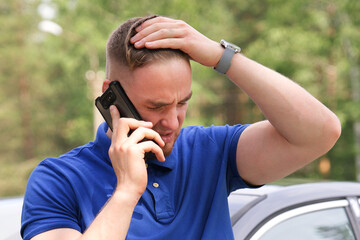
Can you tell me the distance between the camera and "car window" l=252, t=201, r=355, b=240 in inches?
97.7

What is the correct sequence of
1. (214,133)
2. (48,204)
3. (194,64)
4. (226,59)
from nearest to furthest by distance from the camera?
(48,204), (226,59), (214,133), (194,64)

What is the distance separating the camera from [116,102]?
192cm

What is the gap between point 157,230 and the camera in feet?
5.82

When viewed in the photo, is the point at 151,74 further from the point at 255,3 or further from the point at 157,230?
the point at 255,3

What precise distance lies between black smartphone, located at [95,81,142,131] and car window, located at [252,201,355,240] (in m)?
0.94

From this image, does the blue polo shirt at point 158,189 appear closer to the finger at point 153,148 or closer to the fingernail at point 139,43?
the finger at point 153,148

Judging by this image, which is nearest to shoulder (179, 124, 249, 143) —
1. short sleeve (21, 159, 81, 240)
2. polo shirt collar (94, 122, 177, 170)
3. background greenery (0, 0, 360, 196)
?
polo shirt collar (94, 122, 177, 170)

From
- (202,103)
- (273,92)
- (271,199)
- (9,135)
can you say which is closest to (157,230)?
(273,92)

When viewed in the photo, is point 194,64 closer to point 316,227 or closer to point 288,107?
point 316,227

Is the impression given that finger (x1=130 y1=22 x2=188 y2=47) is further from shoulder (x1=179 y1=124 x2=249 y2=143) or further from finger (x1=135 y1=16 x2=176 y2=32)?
shoulder (x1=179 y1=124 x2=249 y2=143)

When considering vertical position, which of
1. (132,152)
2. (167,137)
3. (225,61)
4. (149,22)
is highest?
(149,22)

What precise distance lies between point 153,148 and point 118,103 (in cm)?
A: 28

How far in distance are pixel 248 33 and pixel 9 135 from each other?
13786mm

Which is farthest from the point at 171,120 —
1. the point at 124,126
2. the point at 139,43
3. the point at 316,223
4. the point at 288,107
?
the point at 316,223
